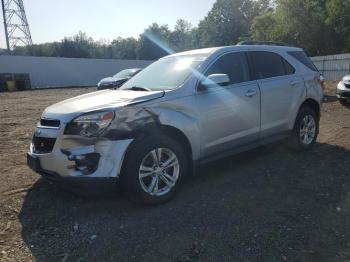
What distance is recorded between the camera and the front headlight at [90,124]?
13.9 feet

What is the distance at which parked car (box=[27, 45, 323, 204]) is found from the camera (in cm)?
425

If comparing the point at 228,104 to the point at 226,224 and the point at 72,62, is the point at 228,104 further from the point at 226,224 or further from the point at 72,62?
the point at 72,62

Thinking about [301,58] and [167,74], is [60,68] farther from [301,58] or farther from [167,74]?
[167,74]

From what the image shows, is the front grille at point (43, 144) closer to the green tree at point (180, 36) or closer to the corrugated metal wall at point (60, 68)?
the corrugated metal wall at point (60, 68)

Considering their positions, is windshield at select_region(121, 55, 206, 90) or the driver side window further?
the driver side window

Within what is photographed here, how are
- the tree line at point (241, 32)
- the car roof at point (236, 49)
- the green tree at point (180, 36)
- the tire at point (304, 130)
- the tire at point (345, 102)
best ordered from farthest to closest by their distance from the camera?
1. the green tree at point (180, 36)
2. the tree line at point (241, 32)
3. the tire at point (345, 102)
4. the tire at point (304, 130)
5. the car roof at point (236, 49)

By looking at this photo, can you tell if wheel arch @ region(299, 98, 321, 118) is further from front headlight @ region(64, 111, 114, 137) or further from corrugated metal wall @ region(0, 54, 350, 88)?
corrugated metal wall @ region(0, 54, 350, 88)

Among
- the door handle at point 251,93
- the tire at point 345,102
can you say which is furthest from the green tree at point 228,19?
the door handle at point 251,93

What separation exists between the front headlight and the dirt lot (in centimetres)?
95

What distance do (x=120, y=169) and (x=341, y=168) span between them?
3498 mm

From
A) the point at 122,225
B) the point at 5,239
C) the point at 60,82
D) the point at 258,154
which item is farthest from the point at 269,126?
the point at 60,82

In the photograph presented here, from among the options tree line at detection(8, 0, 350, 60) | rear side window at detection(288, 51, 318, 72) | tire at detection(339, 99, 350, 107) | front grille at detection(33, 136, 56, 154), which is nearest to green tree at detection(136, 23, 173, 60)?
tree line at detection(8, 0, 350, 60)

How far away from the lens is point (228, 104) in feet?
17.4

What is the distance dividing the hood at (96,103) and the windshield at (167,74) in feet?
1.28
